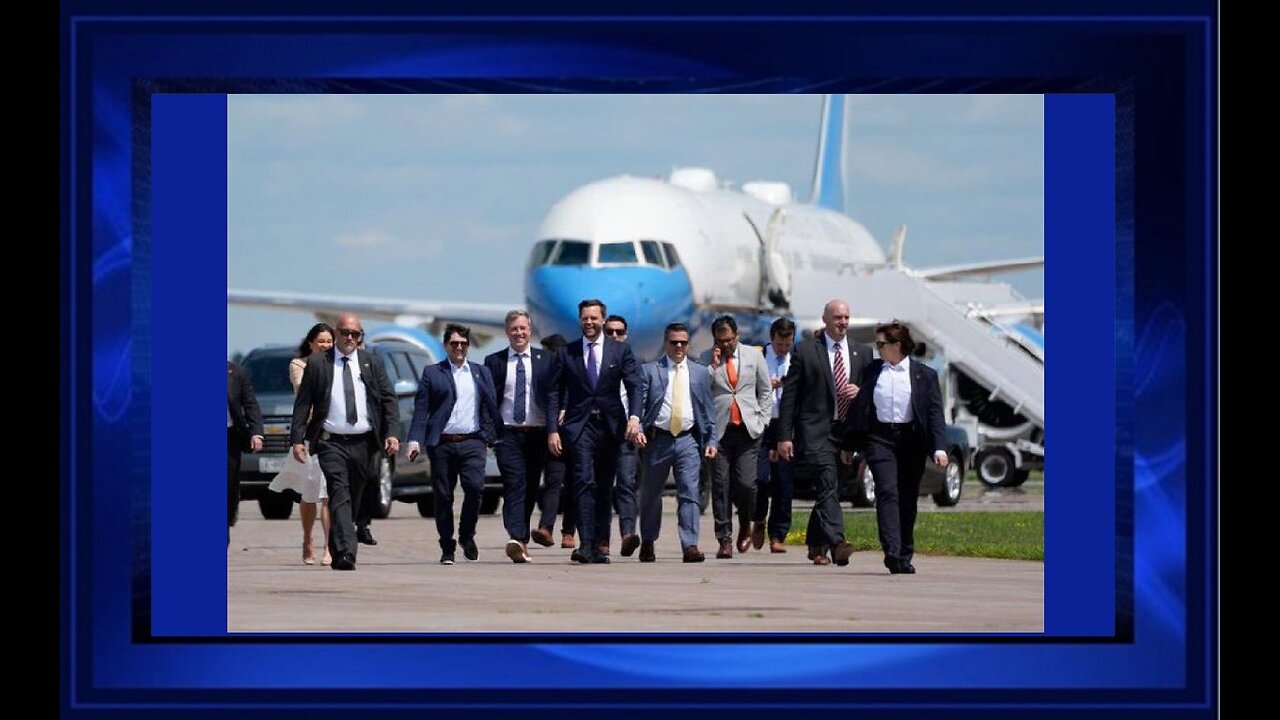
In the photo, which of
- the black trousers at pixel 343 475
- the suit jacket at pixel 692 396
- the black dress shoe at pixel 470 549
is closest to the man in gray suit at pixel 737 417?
the suit jacket at pixel 692 396

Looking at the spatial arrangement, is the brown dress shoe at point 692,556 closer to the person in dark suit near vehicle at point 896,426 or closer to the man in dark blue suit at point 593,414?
the man in dark blue suit at point 593,414

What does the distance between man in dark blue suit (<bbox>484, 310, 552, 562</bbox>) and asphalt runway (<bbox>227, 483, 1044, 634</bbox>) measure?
35 cm

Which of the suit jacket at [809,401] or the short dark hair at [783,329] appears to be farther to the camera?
the short dark hair at [783,329]

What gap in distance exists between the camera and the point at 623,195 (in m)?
35.7

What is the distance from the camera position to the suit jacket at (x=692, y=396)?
17847 millimetres

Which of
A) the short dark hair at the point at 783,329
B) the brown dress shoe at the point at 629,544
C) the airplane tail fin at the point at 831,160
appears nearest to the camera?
the brown dress shoe at the point at 629,544

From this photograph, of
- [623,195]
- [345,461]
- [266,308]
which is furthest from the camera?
[266,308]

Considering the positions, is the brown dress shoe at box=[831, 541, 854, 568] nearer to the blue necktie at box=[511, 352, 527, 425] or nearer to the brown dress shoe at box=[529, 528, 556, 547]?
the blue necktie at box=[511, 352, 527, 425]

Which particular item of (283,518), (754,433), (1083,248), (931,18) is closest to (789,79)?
(931,18)

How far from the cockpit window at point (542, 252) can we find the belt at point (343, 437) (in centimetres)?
1808

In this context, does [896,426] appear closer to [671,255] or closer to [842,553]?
[842,553]

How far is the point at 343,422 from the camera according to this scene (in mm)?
16750
